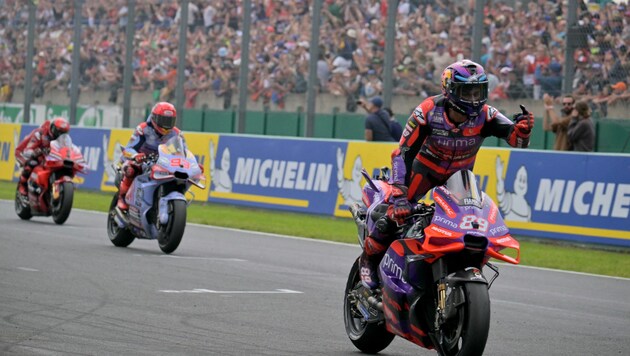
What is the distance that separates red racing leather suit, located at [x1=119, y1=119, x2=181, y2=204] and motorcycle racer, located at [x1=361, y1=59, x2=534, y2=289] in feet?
24.5

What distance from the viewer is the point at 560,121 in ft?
59.9

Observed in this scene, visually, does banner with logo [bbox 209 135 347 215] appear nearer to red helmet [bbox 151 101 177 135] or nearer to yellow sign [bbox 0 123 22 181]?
red helmet [bbox 151 101 177 135]

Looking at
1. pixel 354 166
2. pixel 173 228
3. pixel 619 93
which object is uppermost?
pixel 619 93

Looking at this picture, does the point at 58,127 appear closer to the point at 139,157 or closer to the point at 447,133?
the point at 139,157

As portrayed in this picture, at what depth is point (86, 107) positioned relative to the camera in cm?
2836

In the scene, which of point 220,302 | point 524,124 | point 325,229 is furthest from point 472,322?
point 325,229

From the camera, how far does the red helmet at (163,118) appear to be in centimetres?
1480

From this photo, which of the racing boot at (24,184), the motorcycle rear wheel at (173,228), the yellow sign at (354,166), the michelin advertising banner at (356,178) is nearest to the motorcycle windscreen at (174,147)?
the motorcycle rear wheel at (173,228)

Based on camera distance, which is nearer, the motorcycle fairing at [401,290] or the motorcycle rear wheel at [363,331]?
the motorcycle fairing at [401,290]

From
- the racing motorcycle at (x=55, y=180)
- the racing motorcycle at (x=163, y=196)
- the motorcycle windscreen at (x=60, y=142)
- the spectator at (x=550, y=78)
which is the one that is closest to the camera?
the racing motorcycle at (x=163, y=196)

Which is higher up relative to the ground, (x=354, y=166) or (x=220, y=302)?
(x=354, y=166)

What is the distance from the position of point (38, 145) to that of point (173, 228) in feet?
17.2

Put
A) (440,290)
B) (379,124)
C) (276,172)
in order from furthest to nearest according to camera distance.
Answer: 1. (276,172)
2. (379,124)
3. (440,290)

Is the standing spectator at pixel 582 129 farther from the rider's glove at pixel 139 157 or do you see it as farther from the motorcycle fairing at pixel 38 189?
the motorcycle fairing at pixel 38 189
